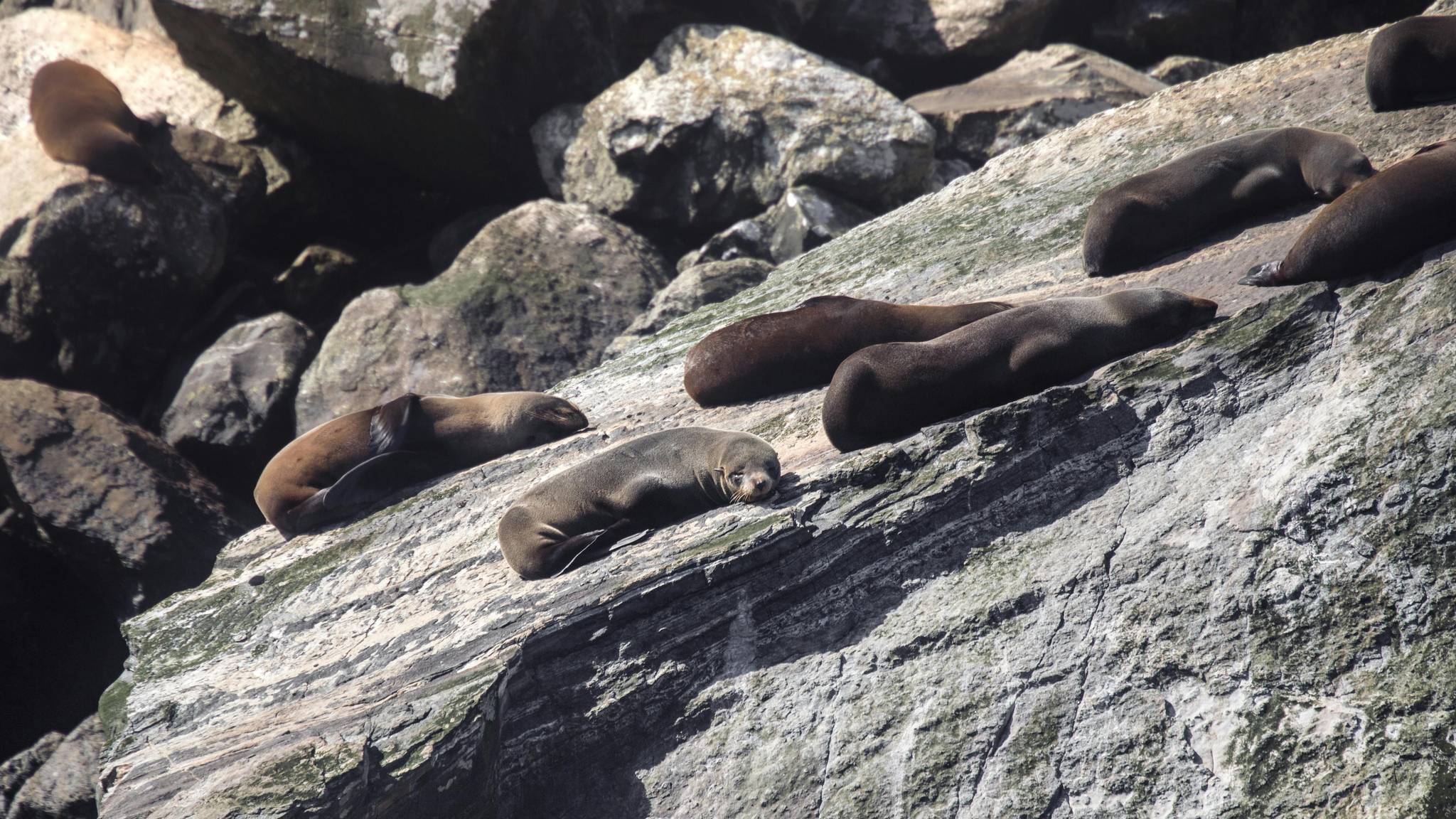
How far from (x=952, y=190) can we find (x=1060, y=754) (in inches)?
206

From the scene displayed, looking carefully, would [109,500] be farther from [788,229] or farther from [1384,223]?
[1384,223]

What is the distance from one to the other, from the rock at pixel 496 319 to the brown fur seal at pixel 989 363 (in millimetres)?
5214

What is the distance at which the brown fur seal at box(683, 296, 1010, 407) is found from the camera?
17.6ft

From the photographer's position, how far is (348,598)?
5.29 meters

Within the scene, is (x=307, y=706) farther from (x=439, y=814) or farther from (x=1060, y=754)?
(x=1060, y=754)

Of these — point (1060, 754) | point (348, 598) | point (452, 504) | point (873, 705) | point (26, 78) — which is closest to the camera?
point (1060, 754)

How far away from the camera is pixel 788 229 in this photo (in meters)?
9.66

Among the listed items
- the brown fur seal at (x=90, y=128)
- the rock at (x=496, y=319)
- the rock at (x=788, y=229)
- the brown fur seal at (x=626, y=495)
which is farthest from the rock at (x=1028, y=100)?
the brown fur seal at (x=90, y=128)

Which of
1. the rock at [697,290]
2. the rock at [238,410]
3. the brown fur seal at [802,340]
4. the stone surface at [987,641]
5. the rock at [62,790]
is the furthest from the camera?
the rock at [238,410]

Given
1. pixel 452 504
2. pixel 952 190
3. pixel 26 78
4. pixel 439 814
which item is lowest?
pixel 439 814

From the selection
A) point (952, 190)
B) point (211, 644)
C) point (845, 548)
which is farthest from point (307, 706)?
point (952, 190)

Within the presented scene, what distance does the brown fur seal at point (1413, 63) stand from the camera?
18.2ft

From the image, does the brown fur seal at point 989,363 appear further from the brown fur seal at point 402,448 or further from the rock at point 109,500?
the rock at point 109,500

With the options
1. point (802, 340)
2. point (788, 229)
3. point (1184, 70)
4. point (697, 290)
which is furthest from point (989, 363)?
point (1184, 70)
